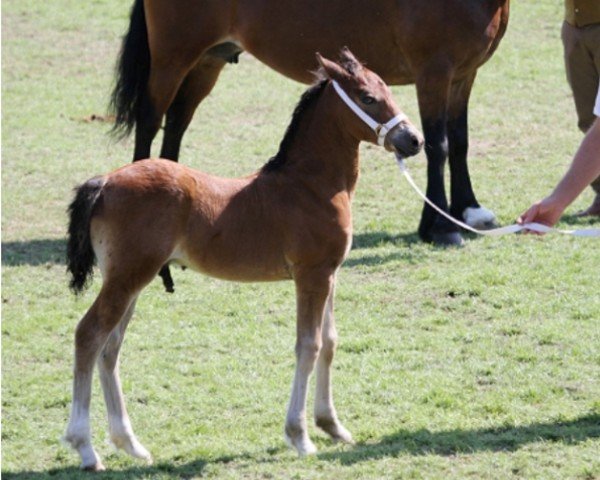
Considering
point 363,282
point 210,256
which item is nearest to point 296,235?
point 210,256

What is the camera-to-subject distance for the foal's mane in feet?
20.4

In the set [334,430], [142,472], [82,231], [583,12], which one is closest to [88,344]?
[82,231]

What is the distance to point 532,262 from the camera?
9.20 meters

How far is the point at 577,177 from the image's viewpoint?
5.56 m

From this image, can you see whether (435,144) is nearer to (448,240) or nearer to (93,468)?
(448,240)

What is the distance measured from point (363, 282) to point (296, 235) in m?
3.02

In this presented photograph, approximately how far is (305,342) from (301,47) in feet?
13.7

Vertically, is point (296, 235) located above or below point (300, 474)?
above

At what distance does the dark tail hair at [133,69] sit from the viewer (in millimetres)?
9641

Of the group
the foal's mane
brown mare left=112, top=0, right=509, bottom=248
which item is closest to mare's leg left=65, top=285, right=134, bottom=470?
the foal's mane

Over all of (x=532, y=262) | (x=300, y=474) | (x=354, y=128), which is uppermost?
(x=354, y=128)

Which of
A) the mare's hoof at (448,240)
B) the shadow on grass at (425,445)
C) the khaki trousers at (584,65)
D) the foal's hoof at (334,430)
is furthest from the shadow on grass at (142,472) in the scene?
the khaki trousers at (584,65)

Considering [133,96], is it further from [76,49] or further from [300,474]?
[76,49]

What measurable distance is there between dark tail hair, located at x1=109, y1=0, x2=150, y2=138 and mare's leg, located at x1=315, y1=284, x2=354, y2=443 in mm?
3878
